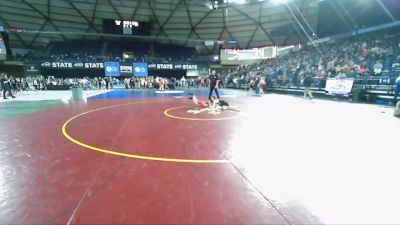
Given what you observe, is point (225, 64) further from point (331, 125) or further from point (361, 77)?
point (331, 125)

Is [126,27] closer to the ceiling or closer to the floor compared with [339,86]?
closer to the ceiling

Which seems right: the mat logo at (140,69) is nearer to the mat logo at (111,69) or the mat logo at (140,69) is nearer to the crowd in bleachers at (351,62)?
the mat logo at (111,69)

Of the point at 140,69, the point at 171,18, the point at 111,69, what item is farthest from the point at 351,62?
the point at 111,69

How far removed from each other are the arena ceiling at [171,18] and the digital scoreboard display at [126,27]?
80cm

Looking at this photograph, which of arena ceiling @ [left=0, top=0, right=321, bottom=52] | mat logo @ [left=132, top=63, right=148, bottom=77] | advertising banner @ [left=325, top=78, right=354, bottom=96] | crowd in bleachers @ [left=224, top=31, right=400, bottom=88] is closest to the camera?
advertising banner @ [left=325, top=78, right=354, bottom=96]

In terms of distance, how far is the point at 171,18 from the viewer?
125ft

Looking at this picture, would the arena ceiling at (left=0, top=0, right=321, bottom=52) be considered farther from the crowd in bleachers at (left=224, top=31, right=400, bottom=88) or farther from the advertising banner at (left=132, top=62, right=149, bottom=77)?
the crowd in bleachers at (left=224, top=31, right=400, bottom=88)

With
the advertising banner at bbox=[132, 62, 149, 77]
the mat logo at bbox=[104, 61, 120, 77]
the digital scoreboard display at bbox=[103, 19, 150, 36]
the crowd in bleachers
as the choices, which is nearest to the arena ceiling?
the digital scoreboard display at bbox=[103, 19, 150, 36]

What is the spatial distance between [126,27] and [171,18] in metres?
6.53

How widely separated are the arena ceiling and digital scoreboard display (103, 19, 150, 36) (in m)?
0.80

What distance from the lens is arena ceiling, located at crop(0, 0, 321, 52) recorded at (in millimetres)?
32219

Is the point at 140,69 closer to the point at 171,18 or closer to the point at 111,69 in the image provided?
the point at 111,69

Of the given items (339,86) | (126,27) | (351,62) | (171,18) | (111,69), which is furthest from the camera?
(171,18)

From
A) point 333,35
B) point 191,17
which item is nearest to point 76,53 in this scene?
point 191,17
